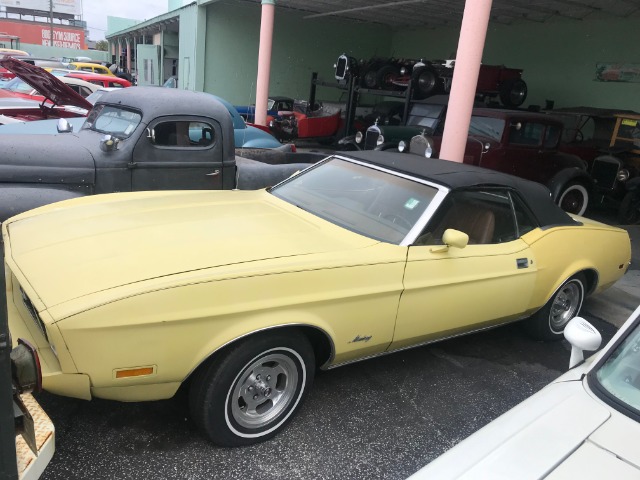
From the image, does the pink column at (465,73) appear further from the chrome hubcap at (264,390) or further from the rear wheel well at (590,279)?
the chrome hubcap at (264,390)

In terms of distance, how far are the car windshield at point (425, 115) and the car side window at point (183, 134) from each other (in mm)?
5812

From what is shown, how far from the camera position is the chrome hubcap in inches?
100

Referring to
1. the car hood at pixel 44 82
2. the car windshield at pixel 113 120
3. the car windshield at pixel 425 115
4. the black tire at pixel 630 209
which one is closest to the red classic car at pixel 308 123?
the car windshield at pixel 425 115

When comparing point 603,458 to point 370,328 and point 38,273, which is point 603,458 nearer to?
point 370,328

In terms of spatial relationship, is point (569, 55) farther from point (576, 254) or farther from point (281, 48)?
point (576, 254)

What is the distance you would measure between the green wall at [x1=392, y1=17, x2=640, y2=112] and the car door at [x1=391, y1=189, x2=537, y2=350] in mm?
11175

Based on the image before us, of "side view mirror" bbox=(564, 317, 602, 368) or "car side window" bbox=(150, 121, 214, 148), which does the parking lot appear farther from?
"car side window" bbox=(150, 121, 214, 148)

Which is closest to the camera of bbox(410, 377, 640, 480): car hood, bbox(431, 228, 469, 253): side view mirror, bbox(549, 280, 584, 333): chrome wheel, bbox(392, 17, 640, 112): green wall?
bbox(410, 377, 640, 480): car hood

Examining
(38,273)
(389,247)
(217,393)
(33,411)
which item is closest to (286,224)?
(389,247)

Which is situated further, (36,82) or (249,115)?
(249,115)

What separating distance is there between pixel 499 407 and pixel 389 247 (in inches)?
50.9

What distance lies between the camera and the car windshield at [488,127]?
8029 mm

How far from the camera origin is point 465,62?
20.9ft

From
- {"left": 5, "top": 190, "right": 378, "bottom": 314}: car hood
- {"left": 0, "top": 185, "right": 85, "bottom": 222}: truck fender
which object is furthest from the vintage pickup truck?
{"left": 5, "top": 190, "right": 378, "bottom": 314}: car hood
